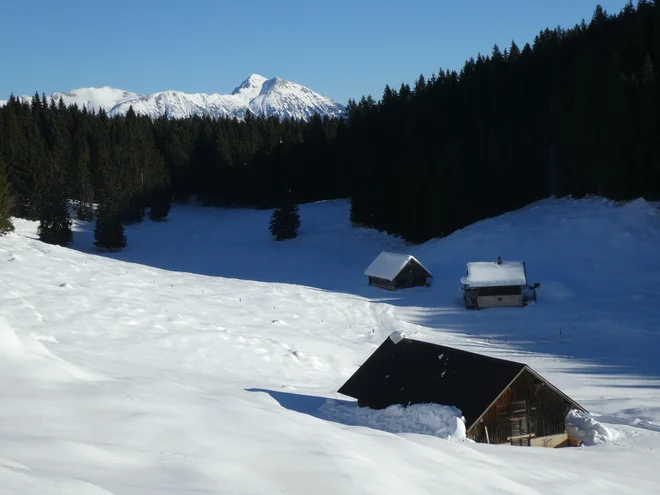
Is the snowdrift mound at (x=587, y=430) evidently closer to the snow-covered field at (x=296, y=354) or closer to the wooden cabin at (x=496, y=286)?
the snow-covered field at (x=296, y=354)

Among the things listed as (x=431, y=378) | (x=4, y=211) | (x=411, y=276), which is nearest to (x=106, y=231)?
(x=4, y=211)

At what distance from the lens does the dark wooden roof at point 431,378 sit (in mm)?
19797

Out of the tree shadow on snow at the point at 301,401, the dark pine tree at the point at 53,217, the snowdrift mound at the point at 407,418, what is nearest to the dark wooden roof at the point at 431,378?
the snowdrift mound at the point at 407,418

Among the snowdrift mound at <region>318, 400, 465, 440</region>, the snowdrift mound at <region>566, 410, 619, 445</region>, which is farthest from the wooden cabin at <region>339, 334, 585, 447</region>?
the snowdrift mound at <region>318, 400, 465, 440</region>

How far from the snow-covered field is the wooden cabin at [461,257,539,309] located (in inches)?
33.7

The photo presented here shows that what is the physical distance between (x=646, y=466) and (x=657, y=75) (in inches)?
1612

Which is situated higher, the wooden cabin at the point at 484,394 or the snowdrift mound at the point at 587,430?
the wooden cabin at the point at 484,394

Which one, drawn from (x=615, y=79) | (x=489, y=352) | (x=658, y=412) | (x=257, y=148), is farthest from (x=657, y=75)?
(x=257, y=148)

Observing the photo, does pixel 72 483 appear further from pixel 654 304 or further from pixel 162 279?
pixel 654 304

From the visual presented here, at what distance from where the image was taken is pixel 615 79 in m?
50.5

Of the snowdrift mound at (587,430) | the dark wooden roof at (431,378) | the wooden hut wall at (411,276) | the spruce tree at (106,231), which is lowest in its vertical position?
the snowdrift mound at (587,430)

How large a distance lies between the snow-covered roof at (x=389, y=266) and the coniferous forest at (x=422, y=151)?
1321 cm

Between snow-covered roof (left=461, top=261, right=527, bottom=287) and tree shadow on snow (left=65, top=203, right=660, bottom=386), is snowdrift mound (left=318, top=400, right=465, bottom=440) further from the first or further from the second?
snow-covered roof (left=461, top=261, right=527, bottom=287)

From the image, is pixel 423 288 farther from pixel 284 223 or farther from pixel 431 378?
pixel 431 378
